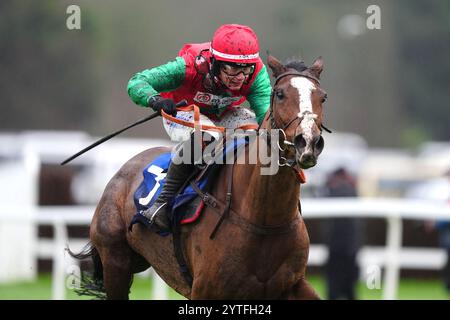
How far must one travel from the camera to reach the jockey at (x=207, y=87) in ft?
18.8

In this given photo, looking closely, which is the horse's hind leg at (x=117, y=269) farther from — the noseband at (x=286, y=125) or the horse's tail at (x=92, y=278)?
the noseband at (x=286, y=125)

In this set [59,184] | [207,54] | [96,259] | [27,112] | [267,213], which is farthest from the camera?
[27,112]

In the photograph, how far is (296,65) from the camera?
17.4 feet

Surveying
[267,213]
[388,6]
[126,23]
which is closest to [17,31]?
[126,23]

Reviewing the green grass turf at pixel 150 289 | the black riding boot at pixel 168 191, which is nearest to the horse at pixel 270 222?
the black riding boot at pixel 168 191

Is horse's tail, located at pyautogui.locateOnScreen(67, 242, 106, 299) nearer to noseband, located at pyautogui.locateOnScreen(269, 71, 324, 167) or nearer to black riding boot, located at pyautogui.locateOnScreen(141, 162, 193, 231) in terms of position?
black riding boot, located at pyautogui.locateOnScreen(141, 162, 193, 231)

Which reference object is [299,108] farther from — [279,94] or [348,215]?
[348,215]

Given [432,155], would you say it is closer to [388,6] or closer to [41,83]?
[388,6]

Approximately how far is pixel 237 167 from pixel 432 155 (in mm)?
29350

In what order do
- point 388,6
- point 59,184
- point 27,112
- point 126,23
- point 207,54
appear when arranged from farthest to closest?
point 388,6 < point 27,112 < point 126,23 < point 59,184 < point 207,54

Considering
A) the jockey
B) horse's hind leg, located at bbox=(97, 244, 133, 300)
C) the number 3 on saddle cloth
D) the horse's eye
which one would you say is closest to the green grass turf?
horse's hind leg, located at bbox=(97, 244, 133, 300)

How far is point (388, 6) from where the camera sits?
38.3 meters

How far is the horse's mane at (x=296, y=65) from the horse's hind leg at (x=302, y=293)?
128cm

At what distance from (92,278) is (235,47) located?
2.55 m
